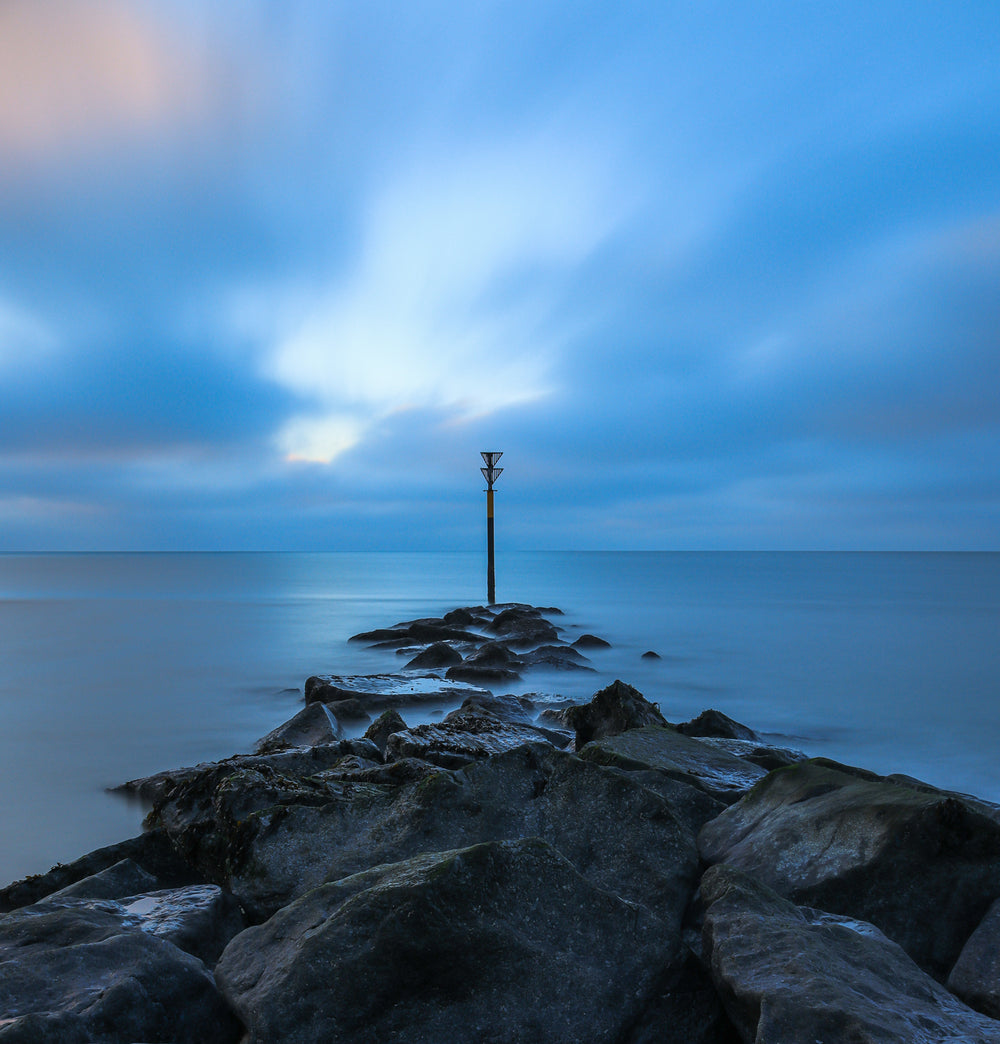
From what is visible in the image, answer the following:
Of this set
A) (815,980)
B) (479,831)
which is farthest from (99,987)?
(815,980)

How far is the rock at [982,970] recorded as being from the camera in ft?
9.34

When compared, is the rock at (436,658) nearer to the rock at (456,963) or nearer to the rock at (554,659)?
the rock at (554,659)

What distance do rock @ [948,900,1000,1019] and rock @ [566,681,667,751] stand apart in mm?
4395

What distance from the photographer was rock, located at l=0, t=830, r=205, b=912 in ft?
14.1

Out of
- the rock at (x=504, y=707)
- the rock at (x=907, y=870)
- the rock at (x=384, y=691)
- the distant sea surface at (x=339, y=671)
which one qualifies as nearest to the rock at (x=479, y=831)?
the rock at (x=907, y=870)

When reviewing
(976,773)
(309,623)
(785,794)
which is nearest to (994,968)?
(785,794)

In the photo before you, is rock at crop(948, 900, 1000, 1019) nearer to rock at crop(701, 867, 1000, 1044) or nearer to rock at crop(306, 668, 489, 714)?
rock at crop(701, 867, 1000, 1044)

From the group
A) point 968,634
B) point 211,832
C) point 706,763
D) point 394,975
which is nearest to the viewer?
point 394,975

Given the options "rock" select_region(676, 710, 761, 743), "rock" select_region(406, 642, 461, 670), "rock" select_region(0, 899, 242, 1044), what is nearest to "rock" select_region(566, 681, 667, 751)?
"rock" select_region(676, 710, 761, 743)

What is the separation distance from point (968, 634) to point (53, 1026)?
25923 millimetres

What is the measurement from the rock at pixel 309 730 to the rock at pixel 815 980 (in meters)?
5.37

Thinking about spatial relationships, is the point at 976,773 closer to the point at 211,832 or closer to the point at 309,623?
the point at 211,832

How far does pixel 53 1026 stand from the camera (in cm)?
244

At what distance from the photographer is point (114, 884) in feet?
13.0
